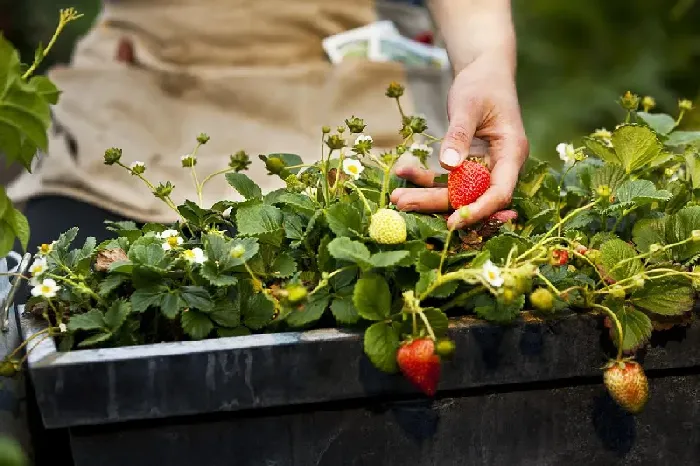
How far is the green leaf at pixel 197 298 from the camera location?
27.0 inches

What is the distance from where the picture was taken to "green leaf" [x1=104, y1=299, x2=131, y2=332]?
674 mm

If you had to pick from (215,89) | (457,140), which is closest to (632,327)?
(457,140)

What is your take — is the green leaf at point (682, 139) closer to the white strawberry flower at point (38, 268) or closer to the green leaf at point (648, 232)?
the green leaf at point (648, 232)

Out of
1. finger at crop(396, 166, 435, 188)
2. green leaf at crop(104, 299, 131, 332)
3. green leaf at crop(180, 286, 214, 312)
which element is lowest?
green leaf at crop(104, 299, 131, 332)

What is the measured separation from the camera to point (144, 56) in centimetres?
154

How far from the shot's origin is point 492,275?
2.13 feet

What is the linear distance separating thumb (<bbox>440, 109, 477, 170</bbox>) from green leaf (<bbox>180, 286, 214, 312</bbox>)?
26 centimetres

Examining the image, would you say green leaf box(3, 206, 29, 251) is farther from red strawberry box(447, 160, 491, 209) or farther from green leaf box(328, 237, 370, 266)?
red strawberry box(447, 160, 491, 209)

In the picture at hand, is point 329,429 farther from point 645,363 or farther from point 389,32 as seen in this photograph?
point 389,32

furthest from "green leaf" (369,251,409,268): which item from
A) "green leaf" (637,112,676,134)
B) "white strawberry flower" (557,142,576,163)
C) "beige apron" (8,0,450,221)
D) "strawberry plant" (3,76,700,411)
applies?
"beige apron" (8,0,450,221)

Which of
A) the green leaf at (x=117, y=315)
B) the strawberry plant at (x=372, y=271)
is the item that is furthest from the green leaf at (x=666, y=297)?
the green leaf at (x=117, y=315)

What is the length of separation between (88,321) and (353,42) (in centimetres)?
104

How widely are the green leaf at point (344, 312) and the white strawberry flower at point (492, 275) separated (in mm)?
107

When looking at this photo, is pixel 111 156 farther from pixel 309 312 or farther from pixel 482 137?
pixel 482 137
